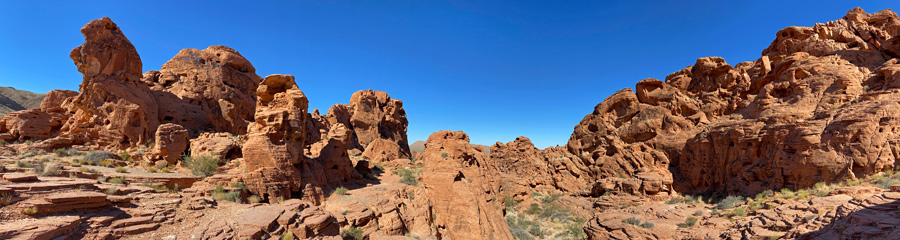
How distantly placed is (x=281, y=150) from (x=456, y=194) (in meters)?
8.05

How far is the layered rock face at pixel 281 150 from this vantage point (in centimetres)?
1180

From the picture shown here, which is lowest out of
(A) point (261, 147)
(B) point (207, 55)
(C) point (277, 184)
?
(C) point (277, 184)

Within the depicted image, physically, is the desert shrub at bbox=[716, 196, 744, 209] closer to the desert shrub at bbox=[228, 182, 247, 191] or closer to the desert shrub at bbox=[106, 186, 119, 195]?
the desert shrub at bbox=[228, 182, 247, 191]

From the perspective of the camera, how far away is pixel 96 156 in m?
12.2

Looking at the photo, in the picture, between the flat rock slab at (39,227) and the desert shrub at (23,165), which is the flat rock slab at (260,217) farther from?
the desert shrub at (23,165)

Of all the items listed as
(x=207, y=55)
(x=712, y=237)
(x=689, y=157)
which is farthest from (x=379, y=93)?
(x=712, y=237)

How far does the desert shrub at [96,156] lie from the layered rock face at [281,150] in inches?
207

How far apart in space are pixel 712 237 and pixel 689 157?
15341 millimetres

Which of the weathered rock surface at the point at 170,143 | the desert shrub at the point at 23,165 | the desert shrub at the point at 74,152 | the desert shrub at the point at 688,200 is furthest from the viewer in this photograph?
the desert shrub at the point at 688,200

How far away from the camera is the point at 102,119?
14312 mm

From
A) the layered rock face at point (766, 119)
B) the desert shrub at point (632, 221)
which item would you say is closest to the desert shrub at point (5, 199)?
the desert shrub at point (632, 221)

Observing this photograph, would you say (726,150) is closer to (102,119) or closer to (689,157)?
(689,157)

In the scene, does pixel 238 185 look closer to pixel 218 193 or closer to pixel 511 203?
→ pixel 218 193

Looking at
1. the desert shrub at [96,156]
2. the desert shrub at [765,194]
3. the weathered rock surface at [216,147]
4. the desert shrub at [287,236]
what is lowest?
the desert shrub at [287,236]
